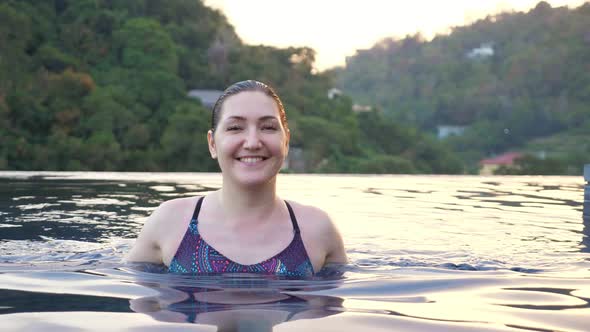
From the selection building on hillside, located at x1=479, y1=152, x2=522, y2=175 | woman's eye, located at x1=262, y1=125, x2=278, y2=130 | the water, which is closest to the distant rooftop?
building on hillside, located at x1=479, y1=152, x2=522, y2=175

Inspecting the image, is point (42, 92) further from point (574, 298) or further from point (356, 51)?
point (356, 51)

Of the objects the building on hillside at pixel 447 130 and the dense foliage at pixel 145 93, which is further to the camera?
the building on hillside at pixel 447 130

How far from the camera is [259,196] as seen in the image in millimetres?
2582

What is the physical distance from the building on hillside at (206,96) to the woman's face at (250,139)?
1222 inches

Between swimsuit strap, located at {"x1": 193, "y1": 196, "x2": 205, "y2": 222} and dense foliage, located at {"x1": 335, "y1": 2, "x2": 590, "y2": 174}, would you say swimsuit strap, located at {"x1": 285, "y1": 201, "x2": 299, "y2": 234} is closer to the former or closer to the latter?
swimsuit strap, located at {"x1": 193, "y1": 196, "x2": 205, "y2": 222}

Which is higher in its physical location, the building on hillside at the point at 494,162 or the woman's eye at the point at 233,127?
the woman's eye at the point at 233,127

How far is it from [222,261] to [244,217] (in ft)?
0.56

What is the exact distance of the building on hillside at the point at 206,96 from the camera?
34.1 m

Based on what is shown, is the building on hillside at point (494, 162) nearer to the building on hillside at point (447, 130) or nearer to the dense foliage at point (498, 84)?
the dense foliage at point (498, 84)

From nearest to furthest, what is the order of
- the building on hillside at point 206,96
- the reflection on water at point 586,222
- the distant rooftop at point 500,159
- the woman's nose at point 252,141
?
1. the woman's nose at point 252,141
2. the reflection on water at point 586,222
3. the building on hillside at point 206,96
4. the distant rooftop at point 500,159

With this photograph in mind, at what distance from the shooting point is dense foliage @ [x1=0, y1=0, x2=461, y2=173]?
90.1 ft

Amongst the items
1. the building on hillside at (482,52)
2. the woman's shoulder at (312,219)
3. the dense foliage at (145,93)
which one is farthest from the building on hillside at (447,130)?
the woman's shoulder at (312,219)

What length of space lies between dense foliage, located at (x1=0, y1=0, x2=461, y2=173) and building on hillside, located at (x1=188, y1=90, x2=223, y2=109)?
613 mm

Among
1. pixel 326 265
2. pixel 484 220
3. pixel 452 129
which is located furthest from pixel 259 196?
pixel 452 129
